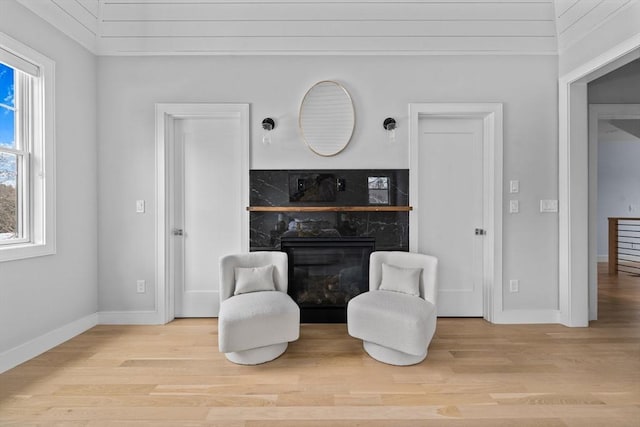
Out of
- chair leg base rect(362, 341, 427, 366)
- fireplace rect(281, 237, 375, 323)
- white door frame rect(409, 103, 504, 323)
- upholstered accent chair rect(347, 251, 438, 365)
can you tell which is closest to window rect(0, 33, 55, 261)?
fireplace rect(281, 237, 375, 323)

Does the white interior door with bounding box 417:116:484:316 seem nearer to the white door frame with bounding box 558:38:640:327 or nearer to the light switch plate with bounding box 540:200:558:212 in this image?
the light switch plate with bounding box 540:200:558:212

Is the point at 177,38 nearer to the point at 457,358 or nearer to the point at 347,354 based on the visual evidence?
the point at 347,354

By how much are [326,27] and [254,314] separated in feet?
9.07

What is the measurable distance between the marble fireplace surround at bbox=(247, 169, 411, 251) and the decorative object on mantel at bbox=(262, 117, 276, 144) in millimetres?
325

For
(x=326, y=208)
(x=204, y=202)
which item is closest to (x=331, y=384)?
(x=326, y=208)

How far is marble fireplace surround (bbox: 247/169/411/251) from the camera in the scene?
3271 mm

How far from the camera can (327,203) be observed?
3.28 m

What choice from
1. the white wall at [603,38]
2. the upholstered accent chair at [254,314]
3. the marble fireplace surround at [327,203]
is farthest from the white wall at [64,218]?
the white wall at [603,38]

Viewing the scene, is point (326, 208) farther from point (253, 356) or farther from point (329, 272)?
point (253, 356)

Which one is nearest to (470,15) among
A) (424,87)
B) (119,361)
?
(424,87)

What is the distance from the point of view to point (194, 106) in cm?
327

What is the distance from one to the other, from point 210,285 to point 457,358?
94.4 inches

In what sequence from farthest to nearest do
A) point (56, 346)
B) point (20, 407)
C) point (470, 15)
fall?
point (470, 15)
point (56, 346)
point (20, 407)

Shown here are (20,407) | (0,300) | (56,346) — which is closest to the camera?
(20,407)
